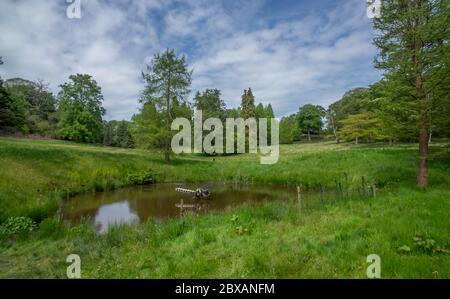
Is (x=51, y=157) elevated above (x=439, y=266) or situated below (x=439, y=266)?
above

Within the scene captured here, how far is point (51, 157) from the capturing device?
781 inches

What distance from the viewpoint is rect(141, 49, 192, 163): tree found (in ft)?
92.9

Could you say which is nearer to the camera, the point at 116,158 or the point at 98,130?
the point at 116,158

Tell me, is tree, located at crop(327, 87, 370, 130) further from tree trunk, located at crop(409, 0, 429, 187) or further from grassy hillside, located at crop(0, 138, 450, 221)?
tree trunk, located at crop(409, 0, 429, 187)

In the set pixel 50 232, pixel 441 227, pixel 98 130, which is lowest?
pixel 50 232

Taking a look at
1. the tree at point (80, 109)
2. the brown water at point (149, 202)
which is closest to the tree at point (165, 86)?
the brown water at point (149, 202)

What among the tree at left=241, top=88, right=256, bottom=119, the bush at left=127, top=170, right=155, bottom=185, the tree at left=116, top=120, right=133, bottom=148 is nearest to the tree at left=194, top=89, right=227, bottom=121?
the tree at left=241, top=88, right=256, bottom=119

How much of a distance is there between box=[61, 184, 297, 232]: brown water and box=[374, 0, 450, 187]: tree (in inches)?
320

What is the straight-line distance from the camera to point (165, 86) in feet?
93.9


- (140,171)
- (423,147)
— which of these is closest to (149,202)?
(140,171)

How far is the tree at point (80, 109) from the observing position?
46.4 m
